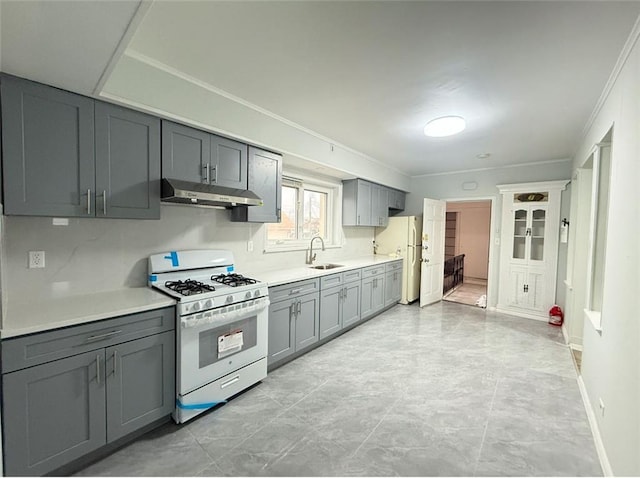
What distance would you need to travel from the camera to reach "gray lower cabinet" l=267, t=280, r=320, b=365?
9.35ft

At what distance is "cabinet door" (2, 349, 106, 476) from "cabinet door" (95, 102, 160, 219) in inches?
39.2

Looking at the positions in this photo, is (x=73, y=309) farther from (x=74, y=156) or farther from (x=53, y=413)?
(x=74, y=156)

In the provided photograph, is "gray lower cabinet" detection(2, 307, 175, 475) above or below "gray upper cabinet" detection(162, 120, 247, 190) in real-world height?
below

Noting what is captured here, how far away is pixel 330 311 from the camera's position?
3.61 m

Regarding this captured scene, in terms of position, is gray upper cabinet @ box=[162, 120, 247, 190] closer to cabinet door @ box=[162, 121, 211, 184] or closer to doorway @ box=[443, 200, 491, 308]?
cabinet door @ box=[162, 121, 211, 184]

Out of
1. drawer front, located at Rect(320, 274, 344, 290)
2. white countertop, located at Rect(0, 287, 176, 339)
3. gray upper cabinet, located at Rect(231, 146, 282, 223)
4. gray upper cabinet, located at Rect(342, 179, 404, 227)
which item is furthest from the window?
white countertop, located at Rect(0, 287, 176, 339)

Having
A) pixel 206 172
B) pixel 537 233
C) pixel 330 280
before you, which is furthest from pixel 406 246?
pixel 206 172

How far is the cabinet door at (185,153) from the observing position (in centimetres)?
225

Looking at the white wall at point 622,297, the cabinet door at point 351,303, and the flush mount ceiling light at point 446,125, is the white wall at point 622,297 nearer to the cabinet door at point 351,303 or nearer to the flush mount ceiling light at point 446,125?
the flush mount ceiling light at point 446,125

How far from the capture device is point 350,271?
399 cm

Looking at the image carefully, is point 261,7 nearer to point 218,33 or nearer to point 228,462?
point 218,33

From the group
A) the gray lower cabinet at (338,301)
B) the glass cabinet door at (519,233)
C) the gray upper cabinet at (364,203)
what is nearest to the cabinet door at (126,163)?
the gray lower cabinet at (338,301)

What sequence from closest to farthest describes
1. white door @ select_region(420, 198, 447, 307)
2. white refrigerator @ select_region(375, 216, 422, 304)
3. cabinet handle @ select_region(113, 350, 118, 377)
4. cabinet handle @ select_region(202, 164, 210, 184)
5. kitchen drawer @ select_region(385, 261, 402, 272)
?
1. cabinet handle @ select_region(113, 350, 118, 377)
2. cabinet handle @ select_region(202, 164, 210, 184)
3. kitchen drawer @ select_region(385, 261, 402, 272)
4. white door @ select_region(420, 198, 447, 307)
5. white refrigerator @ select_region(375, 216, 422, 304)

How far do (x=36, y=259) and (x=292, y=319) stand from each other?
2114 millimetres
